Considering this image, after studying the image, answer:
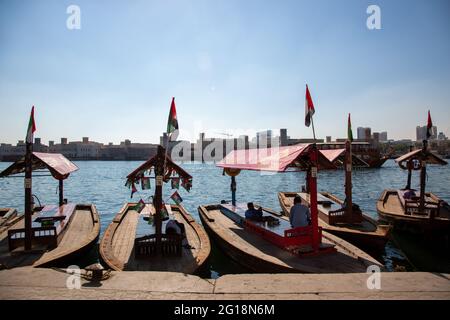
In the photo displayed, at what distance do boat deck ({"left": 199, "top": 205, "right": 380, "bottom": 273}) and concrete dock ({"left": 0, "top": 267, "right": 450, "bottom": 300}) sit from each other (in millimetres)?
5362

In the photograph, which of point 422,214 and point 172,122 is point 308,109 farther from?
point 422,214

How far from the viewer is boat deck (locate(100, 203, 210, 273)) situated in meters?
9.14

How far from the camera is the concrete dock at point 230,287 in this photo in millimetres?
3162

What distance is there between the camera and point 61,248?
11359 millimetres

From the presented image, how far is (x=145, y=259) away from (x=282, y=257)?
4570 mm

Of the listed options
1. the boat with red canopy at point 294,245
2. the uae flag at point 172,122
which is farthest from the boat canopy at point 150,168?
the boat with red canopy at point 294,245

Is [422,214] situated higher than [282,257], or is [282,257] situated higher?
[422,214]

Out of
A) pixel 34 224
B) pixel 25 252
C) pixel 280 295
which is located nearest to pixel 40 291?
pixel 280 295

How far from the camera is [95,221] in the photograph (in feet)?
52.1

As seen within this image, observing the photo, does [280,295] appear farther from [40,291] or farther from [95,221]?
[95,221]

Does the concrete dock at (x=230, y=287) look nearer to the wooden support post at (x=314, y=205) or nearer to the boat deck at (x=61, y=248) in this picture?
the wooden support post at (x=314, y=205)

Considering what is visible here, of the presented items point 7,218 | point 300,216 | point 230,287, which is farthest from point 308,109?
point 7,218

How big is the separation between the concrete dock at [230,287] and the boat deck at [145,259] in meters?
5.33

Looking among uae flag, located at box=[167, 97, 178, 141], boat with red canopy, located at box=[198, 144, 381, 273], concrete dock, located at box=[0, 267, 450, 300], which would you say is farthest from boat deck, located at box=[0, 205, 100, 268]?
concrete dock, located at box=[0, 267, 450, 300]
